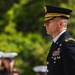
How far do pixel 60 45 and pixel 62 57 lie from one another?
0.16m

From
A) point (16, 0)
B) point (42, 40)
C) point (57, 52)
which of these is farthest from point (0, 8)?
point (57, 52)

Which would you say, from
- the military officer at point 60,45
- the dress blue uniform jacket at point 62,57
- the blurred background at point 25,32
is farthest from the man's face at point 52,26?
the blurred background at point 25,32

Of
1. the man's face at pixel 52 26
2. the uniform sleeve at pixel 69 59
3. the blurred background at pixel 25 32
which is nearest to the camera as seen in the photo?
the uniform sleeve at pixel 69 59

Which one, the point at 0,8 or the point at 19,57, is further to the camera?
the point at 0,8

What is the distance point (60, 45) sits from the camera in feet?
15.5

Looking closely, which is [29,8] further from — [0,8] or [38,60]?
[38,60]

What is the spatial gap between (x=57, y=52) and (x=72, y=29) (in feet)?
32.1

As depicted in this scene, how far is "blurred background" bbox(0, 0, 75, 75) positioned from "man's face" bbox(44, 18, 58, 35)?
8291mm

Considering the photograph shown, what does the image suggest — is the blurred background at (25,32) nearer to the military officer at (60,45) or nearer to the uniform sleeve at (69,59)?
the military officer at (60,45)

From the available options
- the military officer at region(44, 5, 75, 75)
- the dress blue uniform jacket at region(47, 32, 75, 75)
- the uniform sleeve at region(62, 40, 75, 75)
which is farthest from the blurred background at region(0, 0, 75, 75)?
the uniform sleeve at region(62, 40, 75, 75)

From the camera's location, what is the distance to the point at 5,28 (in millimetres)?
14430

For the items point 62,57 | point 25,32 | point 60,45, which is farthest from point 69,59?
point 25,32

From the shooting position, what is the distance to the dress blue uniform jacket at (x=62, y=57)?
14.9 ft

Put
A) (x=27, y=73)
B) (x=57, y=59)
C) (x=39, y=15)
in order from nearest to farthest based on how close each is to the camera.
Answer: (x=57, y=59) < (x=27, y=73) < (x=39, y=15)
